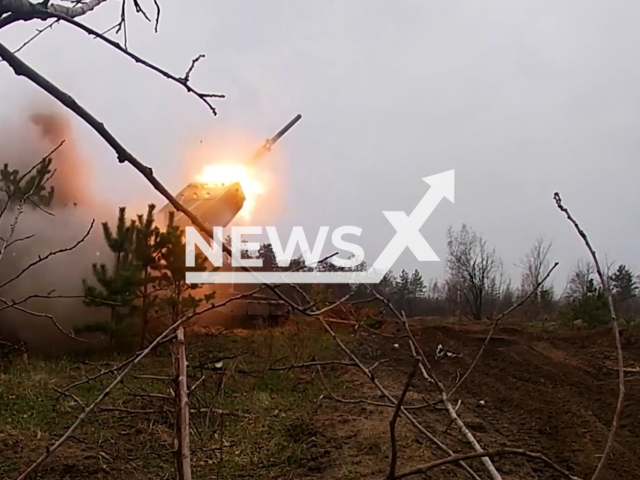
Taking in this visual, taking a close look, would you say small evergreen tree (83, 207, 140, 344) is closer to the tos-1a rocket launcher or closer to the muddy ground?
the muddy ground

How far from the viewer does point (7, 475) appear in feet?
16.2

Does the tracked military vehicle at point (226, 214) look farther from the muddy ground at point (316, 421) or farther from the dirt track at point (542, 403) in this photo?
the dirt track at point (542, 403)

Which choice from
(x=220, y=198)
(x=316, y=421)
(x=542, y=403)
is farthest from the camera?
(x=220, y=198)

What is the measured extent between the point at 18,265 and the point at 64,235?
4.08ft

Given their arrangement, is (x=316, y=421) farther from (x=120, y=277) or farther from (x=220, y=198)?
(x=220, y=198)

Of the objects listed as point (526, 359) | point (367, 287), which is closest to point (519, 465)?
point (367, 287)

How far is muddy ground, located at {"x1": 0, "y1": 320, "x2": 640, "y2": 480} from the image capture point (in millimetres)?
5156

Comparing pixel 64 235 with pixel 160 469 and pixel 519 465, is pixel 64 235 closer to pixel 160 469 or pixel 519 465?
pixel 160 469

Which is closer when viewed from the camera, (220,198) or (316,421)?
(316,421)

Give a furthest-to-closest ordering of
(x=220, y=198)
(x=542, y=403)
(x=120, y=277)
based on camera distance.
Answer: (x=220, y=198) → (x=120, y=277) → (x=542, y=403)

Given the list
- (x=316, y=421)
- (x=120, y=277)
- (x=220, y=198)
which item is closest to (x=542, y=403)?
(x=316, y=421)

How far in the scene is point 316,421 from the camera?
6488 millimetres

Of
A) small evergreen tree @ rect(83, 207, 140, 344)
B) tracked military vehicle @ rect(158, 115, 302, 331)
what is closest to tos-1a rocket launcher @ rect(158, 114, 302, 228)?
tracked military vehicle @ rect(158, 115, 302, 331)

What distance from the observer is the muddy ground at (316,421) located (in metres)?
5.16
